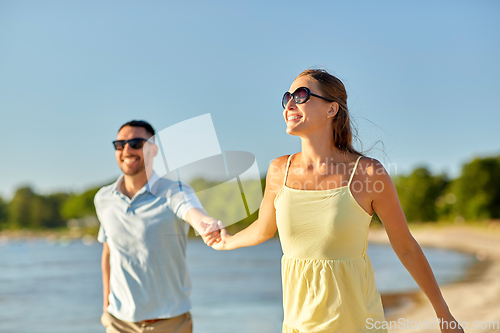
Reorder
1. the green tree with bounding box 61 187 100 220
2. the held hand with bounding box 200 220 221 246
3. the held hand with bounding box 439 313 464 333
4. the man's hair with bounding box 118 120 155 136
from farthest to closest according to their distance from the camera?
the green tree with bounding box 61 187 100 220, the man's hair with bounding box 118 120 155 136, the held hand with bounding box 200 220 221 246, the held hand with bounding box 439 313 464 333

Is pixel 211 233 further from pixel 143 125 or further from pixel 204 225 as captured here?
pixel 143 125

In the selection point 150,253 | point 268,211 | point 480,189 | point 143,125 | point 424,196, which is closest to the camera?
point 268,211

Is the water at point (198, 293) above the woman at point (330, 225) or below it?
below

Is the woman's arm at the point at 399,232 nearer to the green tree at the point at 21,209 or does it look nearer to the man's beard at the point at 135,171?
the man's beard at the point at 135,171

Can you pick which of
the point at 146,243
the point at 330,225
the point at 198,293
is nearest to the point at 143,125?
the point at 146,243

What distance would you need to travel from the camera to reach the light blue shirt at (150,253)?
3.60 metres

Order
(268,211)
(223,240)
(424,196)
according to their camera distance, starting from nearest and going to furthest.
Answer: (268,211) < (223,240) < (424,196)

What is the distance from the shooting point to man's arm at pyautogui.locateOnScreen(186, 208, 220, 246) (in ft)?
10.8

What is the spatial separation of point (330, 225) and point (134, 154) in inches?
83.3

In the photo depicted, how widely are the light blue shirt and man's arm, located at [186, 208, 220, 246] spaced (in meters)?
0.07

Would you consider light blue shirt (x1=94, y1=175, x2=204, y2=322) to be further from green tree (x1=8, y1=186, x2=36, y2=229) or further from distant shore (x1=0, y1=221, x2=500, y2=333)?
green tree (x1=8, y1=186, x2=36, y2=229)

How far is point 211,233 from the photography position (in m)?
3.31

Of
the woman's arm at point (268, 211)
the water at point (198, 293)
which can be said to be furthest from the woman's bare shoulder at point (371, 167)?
the water at point (198, 293)

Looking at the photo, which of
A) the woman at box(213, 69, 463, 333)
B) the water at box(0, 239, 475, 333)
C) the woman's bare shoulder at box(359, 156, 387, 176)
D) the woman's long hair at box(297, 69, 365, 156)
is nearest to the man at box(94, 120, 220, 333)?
the woman at box(213, 69, 463, 333)
